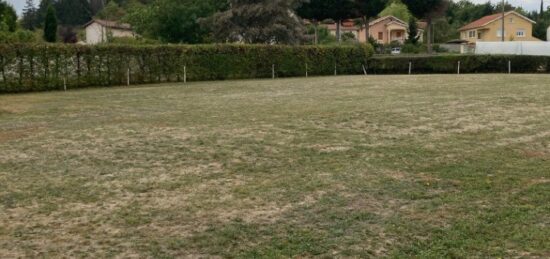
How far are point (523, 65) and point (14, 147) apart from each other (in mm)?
28582

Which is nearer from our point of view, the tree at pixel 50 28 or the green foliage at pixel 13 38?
the green foliage at pixel 13 38

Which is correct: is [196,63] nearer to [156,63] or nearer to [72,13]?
[156,63]

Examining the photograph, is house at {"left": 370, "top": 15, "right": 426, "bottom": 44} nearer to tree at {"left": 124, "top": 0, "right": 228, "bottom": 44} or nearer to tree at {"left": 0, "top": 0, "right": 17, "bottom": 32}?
tree at {"left": 124, "top": 0, "right": 228, "bottom": 44}

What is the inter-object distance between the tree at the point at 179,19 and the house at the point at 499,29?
38.1 metres

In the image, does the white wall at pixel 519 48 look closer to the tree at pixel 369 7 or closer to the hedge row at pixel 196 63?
the hedge row at pixel 196 63

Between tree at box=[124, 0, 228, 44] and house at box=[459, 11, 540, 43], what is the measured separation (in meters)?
38.1

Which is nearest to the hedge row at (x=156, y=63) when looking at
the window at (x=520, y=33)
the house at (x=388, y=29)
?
the house at (x=388, y=29)

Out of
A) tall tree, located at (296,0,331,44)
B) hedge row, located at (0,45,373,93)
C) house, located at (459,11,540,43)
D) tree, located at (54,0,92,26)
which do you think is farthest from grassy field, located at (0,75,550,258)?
tree, located at (54,0,92,26)

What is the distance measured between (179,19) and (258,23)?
10.6m

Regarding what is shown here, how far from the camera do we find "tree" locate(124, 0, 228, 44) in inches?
1869

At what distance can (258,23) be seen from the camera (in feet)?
131

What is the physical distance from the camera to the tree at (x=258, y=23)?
38906mm

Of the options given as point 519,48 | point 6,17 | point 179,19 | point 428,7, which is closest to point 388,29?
point 428,7

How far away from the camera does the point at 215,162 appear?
266 inches
